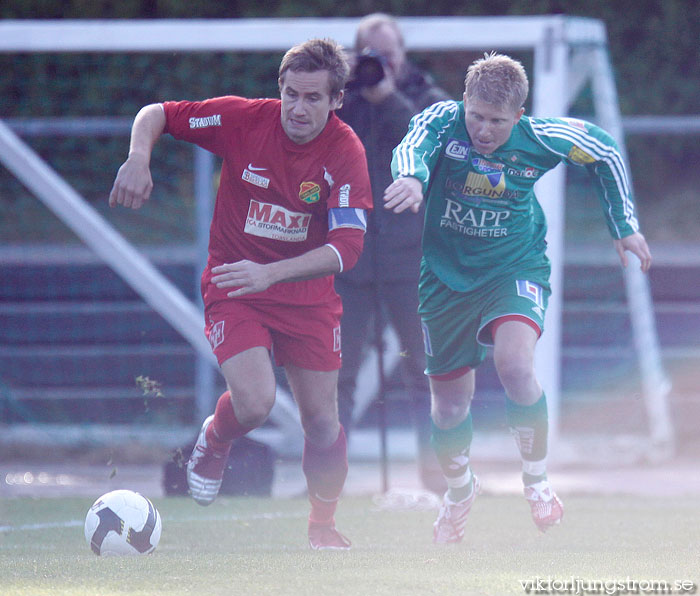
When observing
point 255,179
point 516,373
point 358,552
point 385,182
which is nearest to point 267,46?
point 385,182

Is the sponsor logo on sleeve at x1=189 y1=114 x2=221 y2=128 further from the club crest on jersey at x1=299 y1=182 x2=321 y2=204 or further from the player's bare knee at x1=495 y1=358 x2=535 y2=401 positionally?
the player's bare knee at x1=495 y1=358 x2=535 y2=401

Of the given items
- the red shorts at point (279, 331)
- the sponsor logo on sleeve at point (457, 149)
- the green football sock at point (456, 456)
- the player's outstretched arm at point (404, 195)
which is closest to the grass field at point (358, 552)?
the green football sock at point (456, 456)

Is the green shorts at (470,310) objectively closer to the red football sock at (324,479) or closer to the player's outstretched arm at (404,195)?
the red football sock at (324,479)

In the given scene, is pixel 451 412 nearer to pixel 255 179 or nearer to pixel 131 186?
pixel 255 179

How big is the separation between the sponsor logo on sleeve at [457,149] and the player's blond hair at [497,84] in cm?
20

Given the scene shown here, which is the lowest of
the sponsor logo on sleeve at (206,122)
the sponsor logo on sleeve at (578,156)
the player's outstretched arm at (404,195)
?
the player's outstretched arm at (404,195)

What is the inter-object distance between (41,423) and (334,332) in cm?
452

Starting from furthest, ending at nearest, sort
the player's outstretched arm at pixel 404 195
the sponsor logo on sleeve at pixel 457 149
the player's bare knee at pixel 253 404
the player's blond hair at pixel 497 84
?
the sponsor logo on sleeve at pixel 457 149, the player's bare knee at pixel 253 404, the player's blond hair at pixel 497 84, the player's outstretched arm at pixel 404 195

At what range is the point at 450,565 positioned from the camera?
3768mm

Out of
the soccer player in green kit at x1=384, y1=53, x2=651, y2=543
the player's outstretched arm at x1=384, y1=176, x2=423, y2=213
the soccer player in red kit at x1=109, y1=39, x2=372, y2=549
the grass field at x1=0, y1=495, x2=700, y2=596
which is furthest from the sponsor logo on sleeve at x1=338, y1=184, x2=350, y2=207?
the grass field at x1=0, y1=495, x2=700, y2=596

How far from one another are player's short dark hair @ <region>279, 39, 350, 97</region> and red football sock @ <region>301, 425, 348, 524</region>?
1412mm

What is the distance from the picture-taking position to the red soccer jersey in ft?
14.1

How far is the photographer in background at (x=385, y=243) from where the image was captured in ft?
18.2

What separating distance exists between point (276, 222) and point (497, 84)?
0.97m
